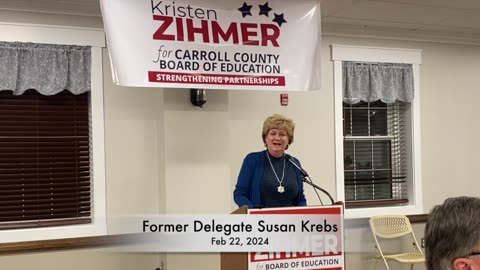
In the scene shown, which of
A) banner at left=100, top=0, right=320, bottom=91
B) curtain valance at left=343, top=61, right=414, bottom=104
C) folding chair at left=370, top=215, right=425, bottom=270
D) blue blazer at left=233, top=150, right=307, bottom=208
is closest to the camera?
banner at left=100, top=0, right=320, bottom=91

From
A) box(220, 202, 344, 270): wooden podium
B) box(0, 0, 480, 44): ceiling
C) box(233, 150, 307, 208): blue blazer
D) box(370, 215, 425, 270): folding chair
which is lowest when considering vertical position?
box(370, 215, 425, 270): folding chair

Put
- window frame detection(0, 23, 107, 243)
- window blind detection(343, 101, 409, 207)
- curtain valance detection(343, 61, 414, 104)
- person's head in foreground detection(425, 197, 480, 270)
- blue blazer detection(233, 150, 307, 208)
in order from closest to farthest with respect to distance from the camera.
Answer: person's head in foreground detection(425, 197, 480, 270), blue blazer detection(233, 150, 307, 208), window frame detection(0, 23, 107, 243), curtain valance detection(343, 61, 414, 104), window blind detection(343, 101, 409, 207)

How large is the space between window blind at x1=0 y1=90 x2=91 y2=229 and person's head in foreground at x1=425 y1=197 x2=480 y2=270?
3.10 m

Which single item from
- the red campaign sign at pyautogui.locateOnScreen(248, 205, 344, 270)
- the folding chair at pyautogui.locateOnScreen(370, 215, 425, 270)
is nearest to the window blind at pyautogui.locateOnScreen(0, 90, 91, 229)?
the red campaign sign at pyautogui.locateOnScreen(248, 205, 344, 270)

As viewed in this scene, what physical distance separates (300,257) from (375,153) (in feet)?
7.81

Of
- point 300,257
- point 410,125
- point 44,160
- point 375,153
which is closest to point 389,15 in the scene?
point 410,125

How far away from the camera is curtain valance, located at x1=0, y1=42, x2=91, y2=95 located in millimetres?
3562

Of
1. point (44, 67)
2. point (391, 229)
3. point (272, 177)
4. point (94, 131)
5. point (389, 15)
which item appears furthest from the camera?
point (391, 229)

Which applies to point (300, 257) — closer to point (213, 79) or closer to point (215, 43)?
point (213, 79)

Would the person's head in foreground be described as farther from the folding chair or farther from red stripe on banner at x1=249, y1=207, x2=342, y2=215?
the folding chair

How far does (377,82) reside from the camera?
183 inches

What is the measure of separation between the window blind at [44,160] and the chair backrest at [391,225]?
100 inches

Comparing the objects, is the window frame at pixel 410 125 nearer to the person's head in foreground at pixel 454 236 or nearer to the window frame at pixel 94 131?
the window frame at pixel 94 131

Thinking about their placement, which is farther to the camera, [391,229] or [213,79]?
[391,229]
